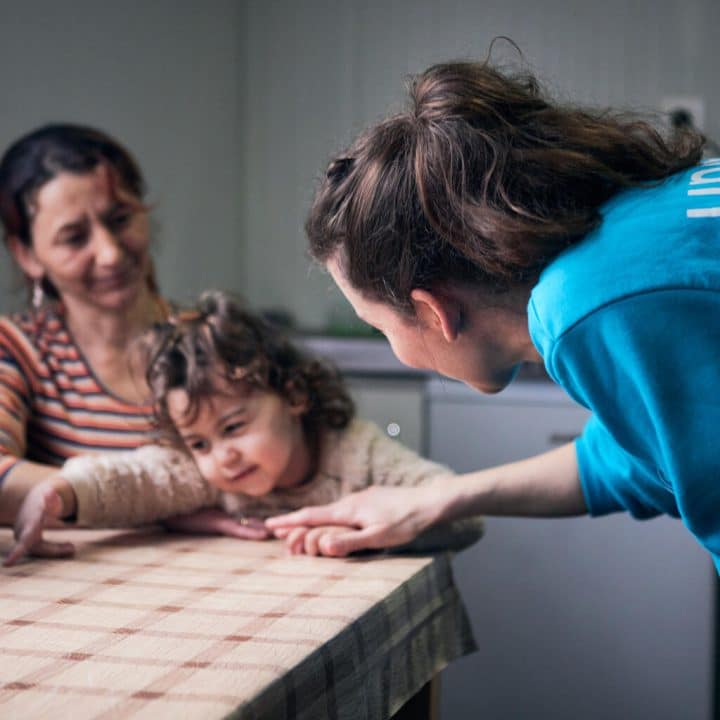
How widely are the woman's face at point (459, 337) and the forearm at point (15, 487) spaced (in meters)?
0.51

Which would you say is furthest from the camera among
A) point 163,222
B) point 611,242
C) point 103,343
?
point 163,222

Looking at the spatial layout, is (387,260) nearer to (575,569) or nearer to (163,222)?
(575,569)

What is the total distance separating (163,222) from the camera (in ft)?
9.30

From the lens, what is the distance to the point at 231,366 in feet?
4.58

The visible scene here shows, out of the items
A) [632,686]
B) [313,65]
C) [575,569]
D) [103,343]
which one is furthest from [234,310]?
[313,65]

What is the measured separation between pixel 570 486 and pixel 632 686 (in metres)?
1.12

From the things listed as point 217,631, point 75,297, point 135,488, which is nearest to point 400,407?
point 75,297

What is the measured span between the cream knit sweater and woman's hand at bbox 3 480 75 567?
54 mm

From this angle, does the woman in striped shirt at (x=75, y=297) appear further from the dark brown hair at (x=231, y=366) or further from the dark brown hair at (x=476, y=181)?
the dark brown hair at (x=476, y=181)

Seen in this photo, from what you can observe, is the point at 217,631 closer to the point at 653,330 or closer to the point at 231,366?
the point at 653,330

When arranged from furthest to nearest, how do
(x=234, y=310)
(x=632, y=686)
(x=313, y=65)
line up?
(x=313, y=65) → (x=632, y=686) → (x=234, y=310)

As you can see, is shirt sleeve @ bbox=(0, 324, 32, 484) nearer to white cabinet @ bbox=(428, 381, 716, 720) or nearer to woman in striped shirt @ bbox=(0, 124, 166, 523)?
woman in striped shirt @ bbox=(0, 124, 166, 523)

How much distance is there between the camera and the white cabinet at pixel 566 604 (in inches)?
87.1

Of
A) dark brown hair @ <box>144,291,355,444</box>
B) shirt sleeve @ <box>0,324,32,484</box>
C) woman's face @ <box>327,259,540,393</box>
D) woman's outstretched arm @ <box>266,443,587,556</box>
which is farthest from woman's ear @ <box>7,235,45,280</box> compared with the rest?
woman's face @ <box>327,259,540,393</box>
